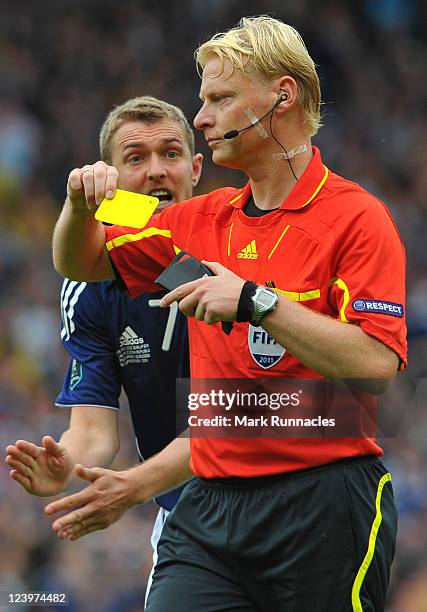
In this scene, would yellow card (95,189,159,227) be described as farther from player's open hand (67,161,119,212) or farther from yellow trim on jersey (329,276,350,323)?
yellow trim on jersey (329,276,350,323)

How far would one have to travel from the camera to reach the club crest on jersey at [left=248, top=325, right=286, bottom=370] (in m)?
3.84

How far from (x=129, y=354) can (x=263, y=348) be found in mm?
1299

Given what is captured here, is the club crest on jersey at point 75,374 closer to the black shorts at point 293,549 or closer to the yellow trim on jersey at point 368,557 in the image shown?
the black shorts at point 293,549

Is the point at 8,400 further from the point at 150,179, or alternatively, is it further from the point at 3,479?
the point at 150,179

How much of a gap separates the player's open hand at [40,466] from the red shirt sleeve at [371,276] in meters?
1.15

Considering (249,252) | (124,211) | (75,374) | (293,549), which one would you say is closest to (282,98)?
(249,252)

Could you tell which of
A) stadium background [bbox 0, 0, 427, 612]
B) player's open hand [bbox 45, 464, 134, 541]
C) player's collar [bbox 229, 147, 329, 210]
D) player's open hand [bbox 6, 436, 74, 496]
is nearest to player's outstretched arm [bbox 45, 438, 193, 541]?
player's open hand [bbox 45, 464, 134, 541]

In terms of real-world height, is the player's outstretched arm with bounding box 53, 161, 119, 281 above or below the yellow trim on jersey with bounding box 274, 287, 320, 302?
above

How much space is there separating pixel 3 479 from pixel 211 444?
18.9ft

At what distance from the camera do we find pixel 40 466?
4.18m

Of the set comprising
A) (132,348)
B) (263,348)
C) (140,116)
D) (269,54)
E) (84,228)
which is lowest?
(263,348)

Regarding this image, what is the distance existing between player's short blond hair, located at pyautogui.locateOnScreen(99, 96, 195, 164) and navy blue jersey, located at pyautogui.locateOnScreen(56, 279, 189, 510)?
0.70m

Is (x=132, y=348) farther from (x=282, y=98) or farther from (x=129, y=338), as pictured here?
(x=282, y=98)

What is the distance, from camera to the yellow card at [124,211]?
12.9 feet
